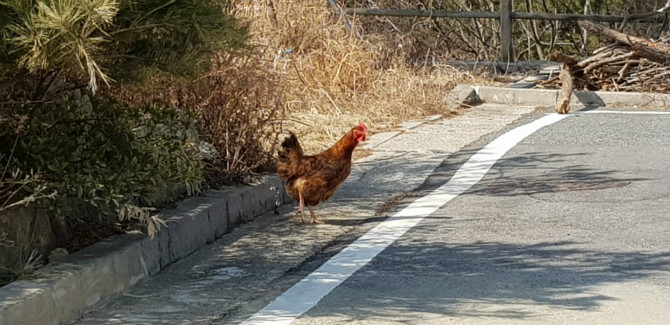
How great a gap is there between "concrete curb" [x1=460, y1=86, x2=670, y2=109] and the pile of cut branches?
625 mm

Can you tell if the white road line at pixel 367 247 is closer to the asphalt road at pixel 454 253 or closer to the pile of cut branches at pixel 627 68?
the asphalt road at pixel 454 253

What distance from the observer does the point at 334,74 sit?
527 inches

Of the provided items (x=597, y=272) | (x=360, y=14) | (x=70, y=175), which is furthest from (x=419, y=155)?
(x=360, y=14)

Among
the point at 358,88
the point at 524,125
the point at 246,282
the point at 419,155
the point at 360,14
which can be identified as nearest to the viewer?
the point at 246,282

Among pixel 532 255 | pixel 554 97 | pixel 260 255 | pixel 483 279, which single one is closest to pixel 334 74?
pixel 554 97

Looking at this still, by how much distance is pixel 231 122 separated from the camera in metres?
8.18

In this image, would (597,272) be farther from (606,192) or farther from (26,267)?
(26,267)

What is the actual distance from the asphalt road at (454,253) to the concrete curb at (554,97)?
3.67 m

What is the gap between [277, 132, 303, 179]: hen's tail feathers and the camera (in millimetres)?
7527

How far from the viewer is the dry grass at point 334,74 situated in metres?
12.2

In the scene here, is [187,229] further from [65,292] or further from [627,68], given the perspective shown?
[627,68]

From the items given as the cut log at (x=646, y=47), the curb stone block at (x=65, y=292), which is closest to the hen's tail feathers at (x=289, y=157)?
the curb stone block at (x=65, y=292)

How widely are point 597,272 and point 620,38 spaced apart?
31.5 feet

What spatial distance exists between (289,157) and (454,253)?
1.42m
